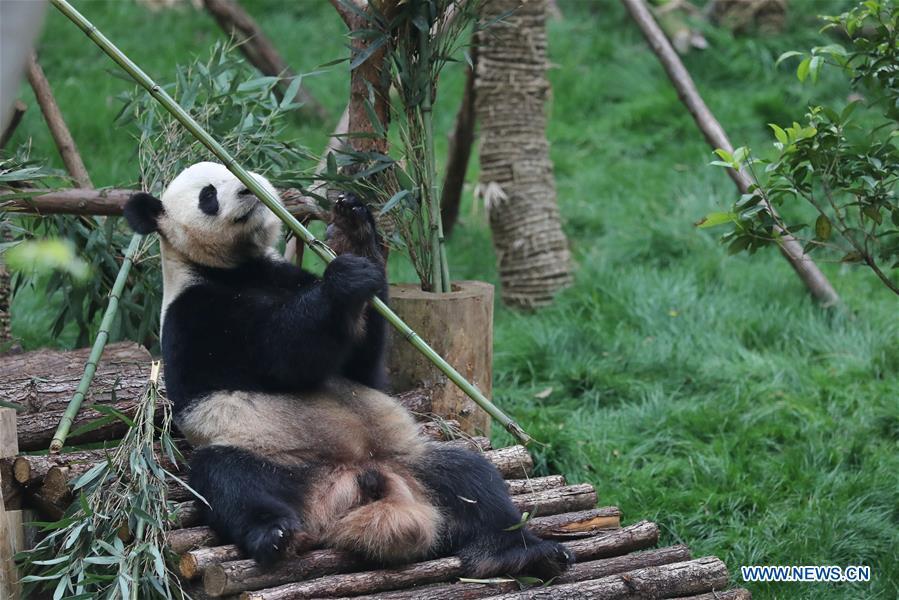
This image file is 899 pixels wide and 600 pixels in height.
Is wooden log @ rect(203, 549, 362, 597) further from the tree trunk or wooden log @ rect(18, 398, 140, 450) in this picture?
the tree trunk

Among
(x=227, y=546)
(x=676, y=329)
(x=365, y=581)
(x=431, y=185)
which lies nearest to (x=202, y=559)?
(x=227, y=546)

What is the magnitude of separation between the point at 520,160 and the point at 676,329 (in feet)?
5.23

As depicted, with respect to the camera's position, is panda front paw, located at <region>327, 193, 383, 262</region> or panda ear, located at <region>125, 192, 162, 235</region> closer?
panda ear, located at <region>125, 192, 162, 235</region>

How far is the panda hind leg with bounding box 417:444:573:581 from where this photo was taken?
10.6 ft

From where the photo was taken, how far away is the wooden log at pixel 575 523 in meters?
3.54

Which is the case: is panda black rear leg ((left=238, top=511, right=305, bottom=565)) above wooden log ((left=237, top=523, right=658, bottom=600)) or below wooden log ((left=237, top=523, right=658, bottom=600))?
above

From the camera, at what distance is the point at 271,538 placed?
3.01 m

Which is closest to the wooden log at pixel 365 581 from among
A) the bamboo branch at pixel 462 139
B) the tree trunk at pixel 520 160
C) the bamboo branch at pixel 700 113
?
the bamboo branch at pixel 700 113

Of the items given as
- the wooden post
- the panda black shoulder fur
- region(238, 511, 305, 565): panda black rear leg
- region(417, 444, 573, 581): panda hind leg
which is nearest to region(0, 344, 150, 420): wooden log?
the wooden post

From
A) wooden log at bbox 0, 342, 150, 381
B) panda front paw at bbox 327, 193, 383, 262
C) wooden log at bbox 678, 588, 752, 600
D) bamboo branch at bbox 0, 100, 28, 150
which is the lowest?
wooden log at bbox 678, 588, 752, 600

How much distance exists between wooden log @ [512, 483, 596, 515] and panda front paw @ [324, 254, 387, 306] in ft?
3.12

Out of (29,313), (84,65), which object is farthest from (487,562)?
(84,65)

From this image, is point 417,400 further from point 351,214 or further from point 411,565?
point 411,565

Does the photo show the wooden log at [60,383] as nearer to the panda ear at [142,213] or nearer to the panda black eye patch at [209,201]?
the panda ear at [142,213]
